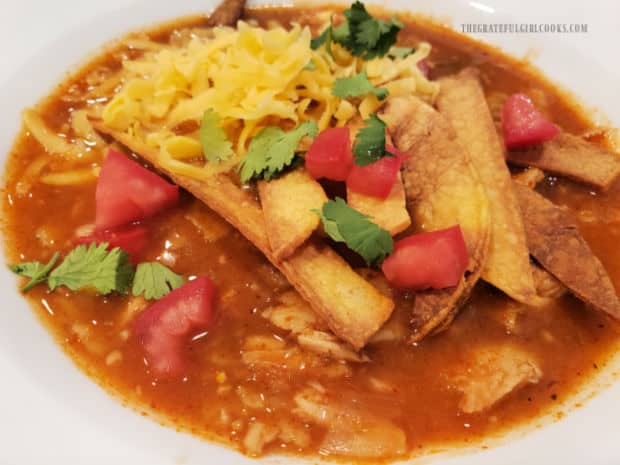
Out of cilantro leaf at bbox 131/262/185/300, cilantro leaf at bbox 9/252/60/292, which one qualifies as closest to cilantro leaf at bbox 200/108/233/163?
cilantro leaf at bbox 131/262/185/300

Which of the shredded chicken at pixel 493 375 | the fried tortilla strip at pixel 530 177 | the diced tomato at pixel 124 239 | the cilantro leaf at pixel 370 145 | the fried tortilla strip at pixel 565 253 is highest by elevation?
the cilantro leaf at pixel 370 145

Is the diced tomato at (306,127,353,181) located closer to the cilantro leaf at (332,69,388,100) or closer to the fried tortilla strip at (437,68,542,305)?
the cilantro leaf at (332,69,388,100)

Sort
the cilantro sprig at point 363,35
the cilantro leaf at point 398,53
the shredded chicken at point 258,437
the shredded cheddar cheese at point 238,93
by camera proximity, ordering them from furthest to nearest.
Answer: the cilantro leaf at point 398,53 → the cilantro sprig at point 363,35 → the shredded cheddar cheese at point 238,93 → the shredded chicken at point 258,437

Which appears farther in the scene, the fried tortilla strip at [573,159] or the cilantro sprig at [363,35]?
the cilantro sprig at [363,35]

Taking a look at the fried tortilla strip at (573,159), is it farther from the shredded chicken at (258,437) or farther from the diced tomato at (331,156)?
the shredded chicken at (258,437)

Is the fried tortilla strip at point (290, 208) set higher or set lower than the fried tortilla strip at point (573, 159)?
higher

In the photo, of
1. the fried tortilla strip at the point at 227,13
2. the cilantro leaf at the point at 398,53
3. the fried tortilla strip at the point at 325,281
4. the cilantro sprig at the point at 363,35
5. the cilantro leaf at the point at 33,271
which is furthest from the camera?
the fried tortilla strip at the point at 227,13

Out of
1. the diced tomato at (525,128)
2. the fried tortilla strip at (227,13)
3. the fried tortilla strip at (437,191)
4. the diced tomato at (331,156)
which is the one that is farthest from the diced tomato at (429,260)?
the fried tortilla strip at (227,13)
